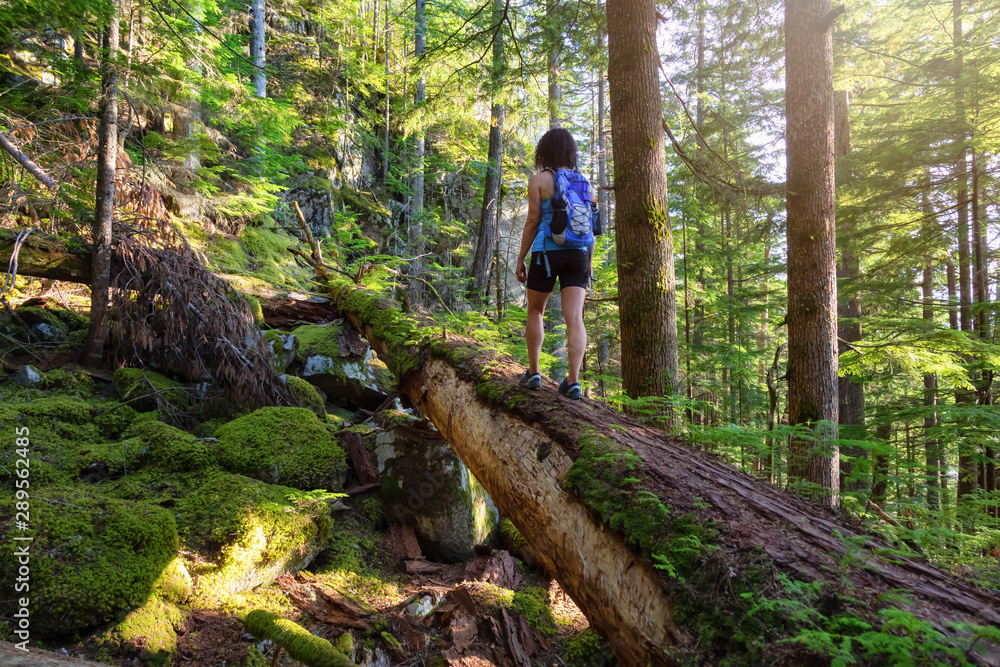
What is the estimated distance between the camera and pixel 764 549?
187 centimetres

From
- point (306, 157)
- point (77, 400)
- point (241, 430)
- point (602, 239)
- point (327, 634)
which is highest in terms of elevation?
point (306, 157)

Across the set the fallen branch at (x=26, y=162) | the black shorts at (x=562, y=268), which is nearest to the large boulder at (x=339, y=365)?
the fallen branch at (x=26, y=162)

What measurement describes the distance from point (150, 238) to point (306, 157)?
39.2 feet

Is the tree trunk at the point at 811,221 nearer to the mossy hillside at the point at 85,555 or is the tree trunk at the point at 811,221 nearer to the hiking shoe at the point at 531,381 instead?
the hiking shoe at the point at 531,381

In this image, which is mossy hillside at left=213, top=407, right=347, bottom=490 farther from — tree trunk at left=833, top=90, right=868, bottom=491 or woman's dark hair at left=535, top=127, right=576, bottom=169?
tree trunk at left=833, top=90, right=868, bottom=491

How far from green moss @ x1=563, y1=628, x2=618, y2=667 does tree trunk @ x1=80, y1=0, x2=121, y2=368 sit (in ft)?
20.5

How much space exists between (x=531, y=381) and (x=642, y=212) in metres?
2.57

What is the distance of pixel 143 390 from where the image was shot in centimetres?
509

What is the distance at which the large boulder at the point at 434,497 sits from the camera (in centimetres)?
505

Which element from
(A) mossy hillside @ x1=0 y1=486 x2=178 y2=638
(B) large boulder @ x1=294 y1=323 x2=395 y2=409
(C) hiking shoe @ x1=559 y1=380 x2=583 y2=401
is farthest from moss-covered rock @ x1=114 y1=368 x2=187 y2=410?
(C) hiking shoe @ x1=559 y1=380 x2=583 y2=401

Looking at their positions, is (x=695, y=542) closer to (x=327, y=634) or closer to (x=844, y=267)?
(x=327, y=634)

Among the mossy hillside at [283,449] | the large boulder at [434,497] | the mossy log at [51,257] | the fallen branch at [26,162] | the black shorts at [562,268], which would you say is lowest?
the large boulder at [434,497]

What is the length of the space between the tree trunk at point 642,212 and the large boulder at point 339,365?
440 centimetres

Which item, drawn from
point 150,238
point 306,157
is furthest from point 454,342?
point 306,157
